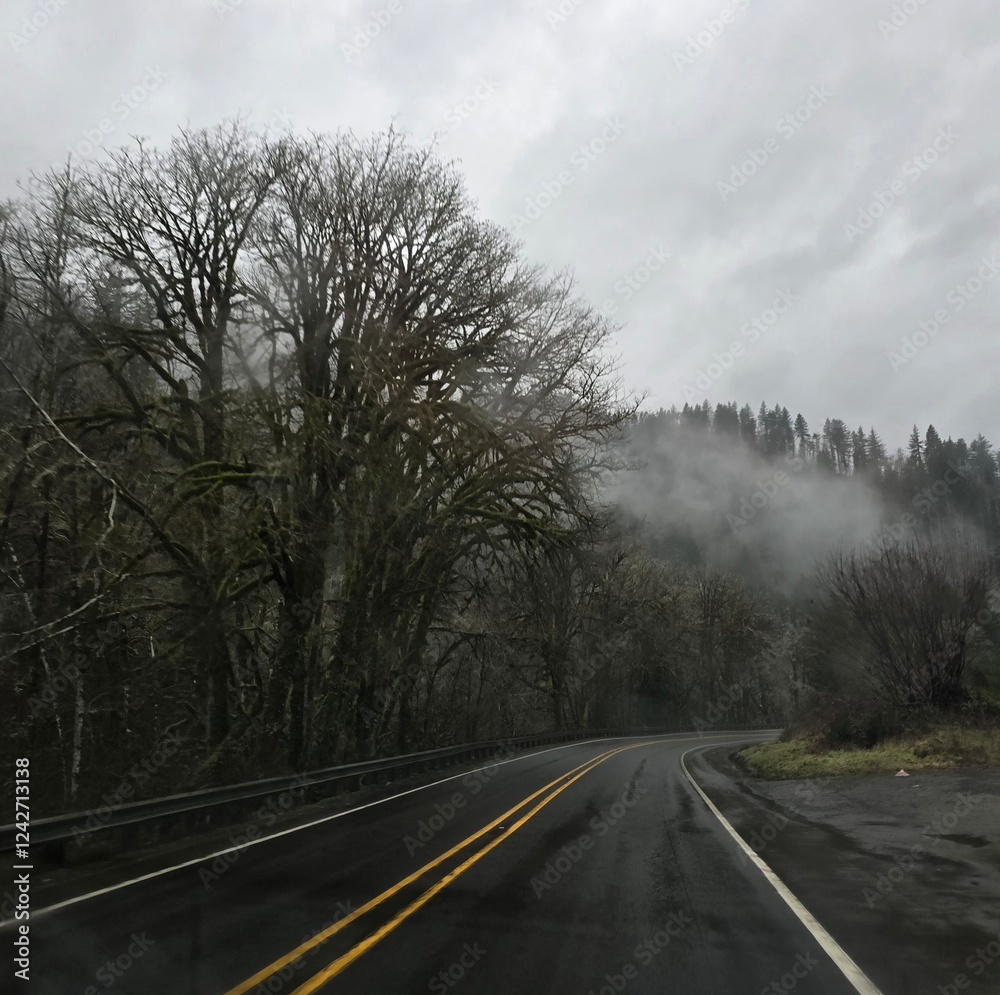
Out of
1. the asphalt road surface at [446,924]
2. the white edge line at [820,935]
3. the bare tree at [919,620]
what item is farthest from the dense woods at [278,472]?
the white edge line at [820,935]

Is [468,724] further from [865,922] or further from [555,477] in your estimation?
[865,922]

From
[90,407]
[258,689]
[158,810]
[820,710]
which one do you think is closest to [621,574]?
[820,710]

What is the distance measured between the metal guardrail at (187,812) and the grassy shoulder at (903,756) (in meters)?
11.0

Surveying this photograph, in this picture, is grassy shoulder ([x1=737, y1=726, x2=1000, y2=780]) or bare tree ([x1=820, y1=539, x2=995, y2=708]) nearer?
grassy shoulder ([x1=737, y1=726, x2=1000, y2=780])

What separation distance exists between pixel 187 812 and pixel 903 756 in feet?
59.6

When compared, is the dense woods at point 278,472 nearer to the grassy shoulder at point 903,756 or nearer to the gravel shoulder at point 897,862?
the grassy shoulder at point 903,756

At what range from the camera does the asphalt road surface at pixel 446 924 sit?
5.64 m

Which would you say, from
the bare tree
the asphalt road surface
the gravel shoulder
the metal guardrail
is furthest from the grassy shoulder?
the asphalt road surface

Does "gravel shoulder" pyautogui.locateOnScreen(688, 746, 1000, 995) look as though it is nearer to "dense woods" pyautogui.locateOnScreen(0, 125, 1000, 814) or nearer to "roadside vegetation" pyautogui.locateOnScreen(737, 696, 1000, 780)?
"roadside vegetation" pyautogui.locateOnScreen(737, 696, 1000, 780)

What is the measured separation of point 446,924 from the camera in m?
7.04

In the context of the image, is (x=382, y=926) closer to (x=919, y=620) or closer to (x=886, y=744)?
(x=886, y=744)

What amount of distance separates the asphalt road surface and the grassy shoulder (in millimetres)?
11194

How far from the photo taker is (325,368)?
21.4 metres

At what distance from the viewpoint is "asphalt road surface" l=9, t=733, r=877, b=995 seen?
18.5 feet
